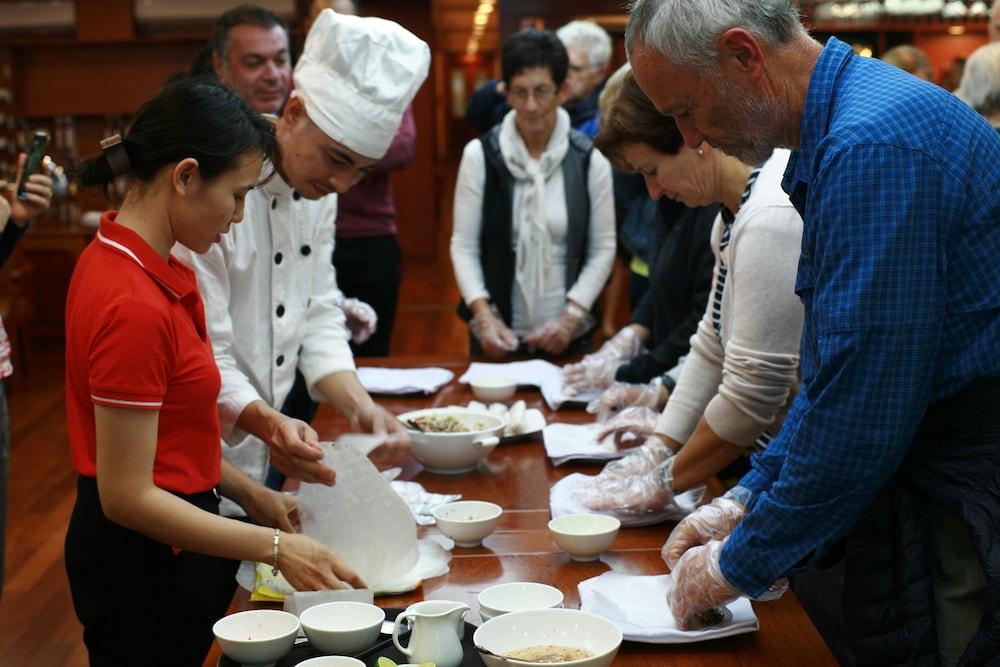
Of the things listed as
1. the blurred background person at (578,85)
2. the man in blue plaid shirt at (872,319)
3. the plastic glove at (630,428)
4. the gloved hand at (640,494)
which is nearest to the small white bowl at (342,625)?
the man in blue plaid shirt at (872,319)

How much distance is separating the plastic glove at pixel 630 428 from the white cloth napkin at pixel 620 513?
0.26 metres

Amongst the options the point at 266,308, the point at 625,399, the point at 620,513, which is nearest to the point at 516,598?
the point at 620,513

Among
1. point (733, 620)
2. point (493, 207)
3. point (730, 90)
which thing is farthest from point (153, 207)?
point (493, 207)

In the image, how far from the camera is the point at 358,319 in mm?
3059

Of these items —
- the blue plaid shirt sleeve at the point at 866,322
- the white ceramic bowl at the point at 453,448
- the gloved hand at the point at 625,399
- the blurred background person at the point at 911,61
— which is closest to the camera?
the blue plaid shirt sleeve at the point at 866,322

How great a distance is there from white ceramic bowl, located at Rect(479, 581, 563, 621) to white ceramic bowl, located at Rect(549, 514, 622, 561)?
226mm

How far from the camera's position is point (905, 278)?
127cm

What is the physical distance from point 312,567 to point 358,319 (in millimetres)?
1490

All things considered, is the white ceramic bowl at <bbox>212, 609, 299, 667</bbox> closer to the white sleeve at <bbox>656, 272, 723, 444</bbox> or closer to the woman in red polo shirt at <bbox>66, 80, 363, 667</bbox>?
the woman in red polo shirt at <bbox>66, 80, 363, 667</bbox>

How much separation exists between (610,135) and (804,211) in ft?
2.81

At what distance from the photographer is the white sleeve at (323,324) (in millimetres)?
2582

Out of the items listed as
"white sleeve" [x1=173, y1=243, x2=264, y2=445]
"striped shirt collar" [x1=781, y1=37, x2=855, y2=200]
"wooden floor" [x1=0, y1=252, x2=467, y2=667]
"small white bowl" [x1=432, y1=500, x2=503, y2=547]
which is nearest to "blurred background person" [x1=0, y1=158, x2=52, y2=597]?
"wooden floor" [x1=0, y1=252, x2=467, y2=667]

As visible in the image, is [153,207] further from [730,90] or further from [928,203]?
[928,203]

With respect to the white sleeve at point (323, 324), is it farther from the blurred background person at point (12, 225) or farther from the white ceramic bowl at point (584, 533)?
the white ceramic bowl at point (584, 533)
